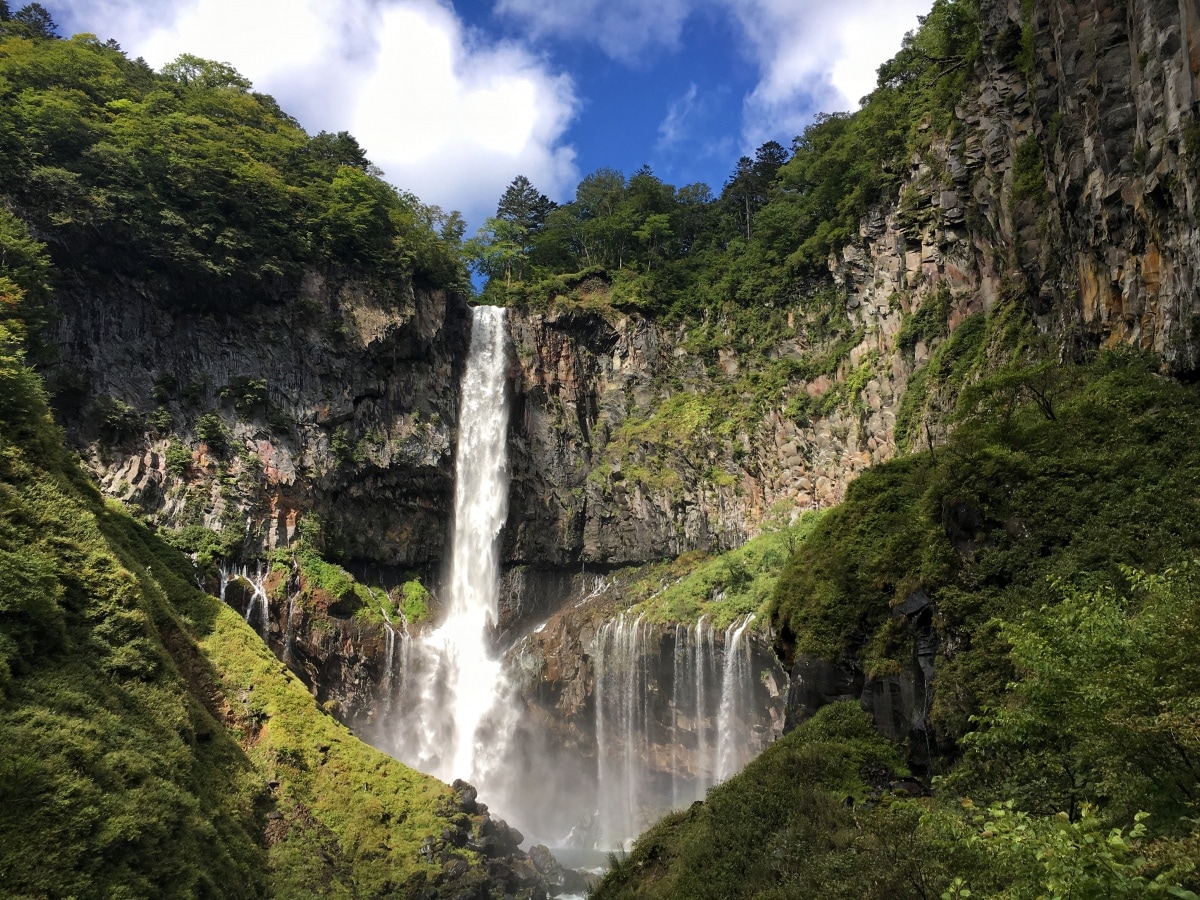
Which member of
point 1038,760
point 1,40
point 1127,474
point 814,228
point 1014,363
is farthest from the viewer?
point 814,228

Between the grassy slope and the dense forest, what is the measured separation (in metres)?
0.08

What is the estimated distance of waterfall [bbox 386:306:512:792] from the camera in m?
36.3

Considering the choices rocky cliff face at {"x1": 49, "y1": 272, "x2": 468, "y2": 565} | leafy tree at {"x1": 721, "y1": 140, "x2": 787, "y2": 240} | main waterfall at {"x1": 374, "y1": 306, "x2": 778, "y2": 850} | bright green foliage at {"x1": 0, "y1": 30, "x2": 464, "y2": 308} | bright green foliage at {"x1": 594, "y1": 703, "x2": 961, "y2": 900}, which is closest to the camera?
bright green foliage at {"x1": 594, "y1": 703, "x2": 961, "y2": 900}

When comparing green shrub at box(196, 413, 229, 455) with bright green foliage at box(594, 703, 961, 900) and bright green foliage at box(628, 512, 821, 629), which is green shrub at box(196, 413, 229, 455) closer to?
bright green foliage at box(628, 512, 821, 629)

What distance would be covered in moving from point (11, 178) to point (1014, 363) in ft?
128

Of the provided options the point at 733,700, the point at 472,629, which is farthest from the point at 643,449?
the point at 733,700

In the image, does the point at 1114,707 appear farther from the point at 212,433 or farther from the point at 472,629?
the point at 472,629

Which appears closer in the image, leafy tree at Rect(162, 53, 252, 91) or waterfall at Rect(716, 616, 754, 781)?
waterfall at Rect(716, 616, 754, 781)

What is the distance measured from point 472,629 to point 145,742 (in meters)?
25.4

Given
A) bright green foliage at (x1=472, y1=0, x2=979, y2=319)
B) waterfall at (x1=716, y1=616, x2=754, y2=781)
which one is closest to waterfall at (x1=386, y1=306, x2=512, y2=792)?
bright green foliage at (x1=472, y1=0, x2=979, y2=319)

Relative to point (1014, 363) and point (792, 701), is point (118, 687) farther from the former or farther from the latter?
point (1014, 363)

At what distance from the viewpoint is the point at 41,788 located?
1178 centimetres

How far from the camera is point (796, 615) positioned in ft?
54.8

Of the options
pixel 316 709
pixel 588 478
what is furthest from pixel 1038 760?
pixel 588 478
